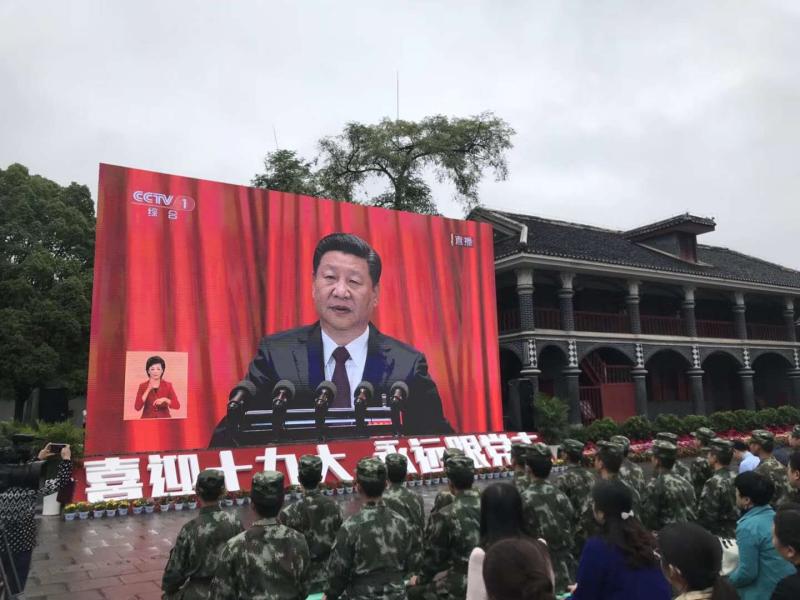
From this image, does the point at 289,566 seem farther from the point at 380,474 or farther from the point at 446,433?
the point at 446,433

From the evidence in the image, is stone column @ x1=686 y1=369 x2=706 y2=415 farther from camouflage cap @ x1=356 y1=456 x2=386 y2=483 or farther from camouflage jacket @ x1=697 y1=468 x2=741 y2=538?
camouflage cap @ x1=356 y1=456 x2=386 y2=483

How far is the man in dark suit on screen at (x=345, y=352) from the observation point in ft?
48.5

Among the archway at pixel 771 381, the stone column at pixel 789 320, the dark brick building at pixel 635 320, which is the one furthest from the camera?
the archway at pixel 771 381

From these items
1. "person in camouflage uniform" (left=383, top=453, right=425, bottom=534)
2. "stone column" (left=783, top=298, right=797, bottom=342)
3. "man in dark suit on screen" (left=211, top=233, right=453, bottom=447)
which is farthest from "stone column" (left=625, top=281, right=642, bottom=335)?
"person in camouflage uniform" (left=383, top=453, right=425, bottom=534)

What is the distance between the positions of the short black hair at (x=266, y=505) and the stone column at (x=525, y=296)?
1734cm

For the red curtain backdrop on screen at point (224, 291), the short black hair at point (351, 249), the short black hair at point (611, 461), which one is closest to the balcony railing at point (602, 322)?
the red curtain backdrop on screen at point (224, 291)

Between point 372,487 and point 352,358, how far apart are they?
38.9 feet

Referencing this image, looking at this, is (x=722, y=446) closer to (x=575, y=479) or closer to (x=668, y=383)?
(x=575, y=479)

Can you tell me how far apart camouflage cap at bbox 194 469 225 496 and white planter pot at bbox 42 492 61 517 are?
9.03 metres

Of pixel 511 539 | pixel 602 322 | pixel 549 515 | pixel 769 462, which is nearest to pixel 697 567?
pixel 511 539

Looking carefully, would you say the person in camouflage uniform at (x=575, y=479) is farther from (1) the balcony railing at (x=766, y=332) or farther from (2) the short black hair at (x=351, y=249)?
(1) the balcony railing at (x=766, y=332)

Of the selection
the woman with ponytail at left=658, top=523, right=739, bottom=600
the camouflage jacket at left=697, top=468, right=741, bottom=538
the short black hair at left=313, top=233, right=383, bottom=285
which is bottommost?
the camouflage jacket at left=697, top=468, right=741, bottom=538

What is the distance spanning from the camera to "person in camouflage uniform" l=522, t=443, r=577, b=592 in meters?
4.36

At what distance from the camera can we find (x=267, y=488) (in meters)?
3.30
